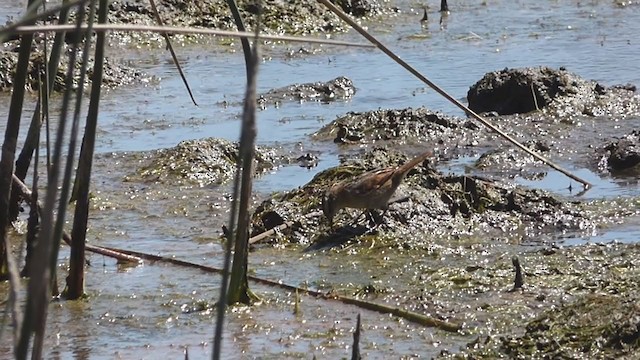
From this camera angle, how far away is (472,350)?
5.18 metres

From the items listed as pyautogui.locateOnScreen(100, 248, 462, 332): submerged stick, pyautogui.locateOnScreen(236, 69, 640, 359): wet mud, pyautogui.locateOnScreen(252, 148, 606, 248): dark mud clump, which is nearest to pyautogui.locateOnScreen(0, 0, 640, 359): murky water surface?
pyautogui.locateOnScreen(100, 248, 462, 332): submerged stick

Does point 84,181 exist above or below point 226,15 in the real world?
above

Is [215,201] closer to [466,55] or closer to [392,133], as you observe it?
[392,133]

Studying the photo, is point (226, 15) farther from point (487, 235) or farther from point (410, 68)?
point (410, 68)

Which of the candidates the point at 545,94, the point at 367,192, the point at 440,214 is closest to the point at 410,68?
the point at 367,192

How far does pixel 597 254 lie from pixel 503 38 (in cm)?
904

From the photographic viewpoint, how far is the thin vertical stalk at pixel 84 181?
4.94 m

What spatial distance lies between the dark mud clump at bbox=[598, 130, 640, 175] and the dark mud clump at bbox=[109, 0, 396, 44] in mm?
6759

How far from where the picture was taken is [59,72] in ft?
40.5

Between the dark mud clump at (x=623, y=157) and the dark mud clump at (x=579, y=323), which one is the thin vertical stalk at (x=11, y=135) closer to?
the dark mud clump at (x=579, y=323)

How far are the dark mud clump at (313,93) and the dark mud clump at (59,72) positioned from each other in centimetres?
167

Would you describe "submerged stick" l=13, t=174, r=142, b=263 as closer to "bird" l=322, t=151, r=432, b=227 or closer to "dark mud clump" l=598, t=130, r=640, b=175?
"bird" l=322, t=151, r=432, b=227

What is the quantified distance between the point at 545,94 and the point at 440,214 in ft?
13.2

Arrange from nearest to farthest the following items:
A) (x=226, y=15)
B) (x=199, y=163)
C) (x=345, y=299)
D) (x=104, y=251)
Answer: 1. (x=345, y=299)
2. (x=104, y=251)
3. (x=199, y=163)
4. (x=226, y=15)
